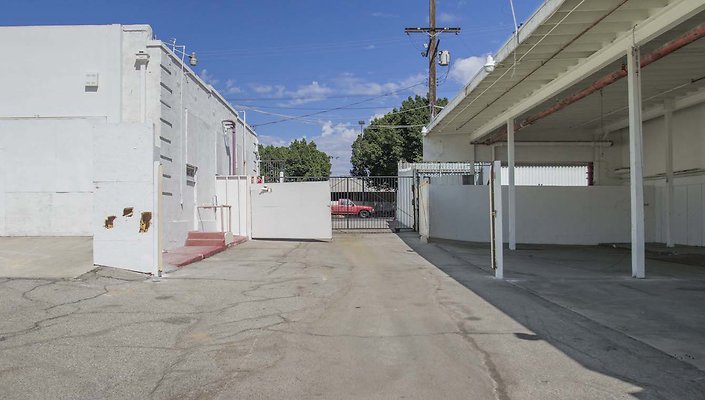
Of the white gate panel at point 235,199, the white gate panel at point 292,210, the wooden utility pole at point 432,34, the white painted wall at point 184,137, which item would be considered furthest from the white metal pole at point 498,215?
the wooden utility pole at point 432,34

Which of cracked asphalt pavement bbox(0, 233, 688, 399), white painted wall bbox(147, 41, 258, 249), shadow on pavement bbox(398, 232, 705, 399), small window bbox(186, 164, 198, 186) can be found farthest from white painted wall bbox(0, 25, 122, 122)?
shadow on pavement bbox(398, 232, 705, 399)

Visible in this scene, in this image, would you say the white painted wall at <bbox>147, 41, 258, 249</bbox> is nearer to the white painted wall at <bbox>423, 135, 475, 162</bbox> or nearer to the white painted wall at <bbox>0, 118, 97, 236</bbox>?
the white painted wall at <bbox>0, 118, 97, 236</bbox>

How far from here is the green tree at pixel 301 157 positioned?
6519 cm

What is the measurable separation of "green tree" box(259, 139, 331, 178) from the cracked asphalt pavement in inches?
2114

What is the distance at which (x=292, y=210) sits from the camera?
19.8 meters

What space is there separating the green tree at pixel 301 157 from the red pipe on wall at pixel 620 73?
4479cm

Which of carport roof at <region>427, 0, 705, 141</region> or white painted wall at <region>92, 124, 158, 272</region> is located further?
white painted wall at <region>92, 124, 158, 272</region>

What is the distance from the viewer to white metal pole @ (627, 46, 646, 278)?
425 inches

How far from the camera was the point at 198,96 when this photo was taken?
55.9ft

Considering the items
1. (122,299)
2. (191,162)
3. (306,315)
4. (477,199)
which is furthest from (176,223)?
(477,199)

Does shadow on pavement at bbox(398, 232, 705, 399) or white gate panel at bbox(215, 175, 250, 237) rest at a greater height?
white gate panel at bbox(215, 175, 250, 237)

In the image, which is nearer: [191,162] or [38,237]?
[38,237]

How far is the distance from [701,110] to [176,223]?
17204 mm

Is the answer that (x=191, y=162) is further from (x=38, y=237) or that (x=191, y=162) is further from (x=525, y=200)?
(x=525, y=200)
